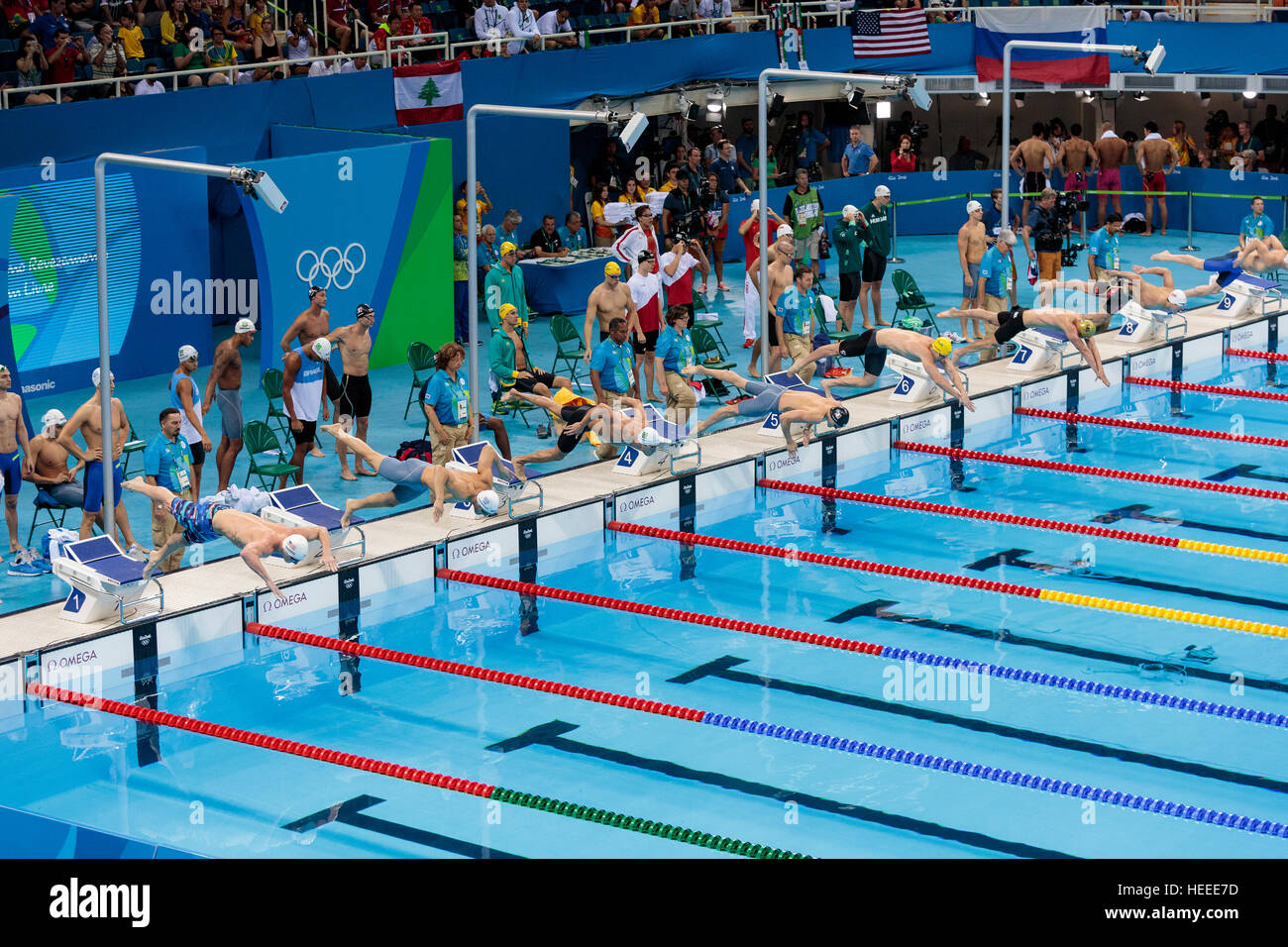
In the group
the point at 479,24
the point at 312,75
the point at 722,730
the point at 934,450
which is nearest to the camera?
the point at 722,730

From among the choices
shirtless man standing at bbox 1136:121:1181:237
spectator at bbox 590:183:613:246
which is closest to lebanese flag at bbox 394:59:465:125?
spectator at bbox 590:183:613:246

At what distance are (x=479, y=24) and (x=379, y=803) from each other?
13.7 m

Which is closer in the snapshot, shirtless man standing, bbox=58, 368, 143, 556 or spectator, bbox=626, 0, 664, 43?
shirtless man standing, bbox=58, 368, 143, 556

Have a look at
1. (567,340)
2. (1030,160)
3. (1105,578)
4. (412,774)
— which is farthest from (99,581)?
(1030,160)

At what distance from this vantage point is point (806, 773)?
875cm

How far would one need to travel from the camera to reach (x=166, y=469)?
11.0m

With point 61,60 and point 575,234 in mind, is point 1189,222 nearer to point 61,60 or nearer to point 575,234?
point 575,234

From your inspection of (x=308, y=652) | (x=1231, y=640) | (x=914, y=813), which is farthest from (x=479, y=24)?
(x=914, y=813)

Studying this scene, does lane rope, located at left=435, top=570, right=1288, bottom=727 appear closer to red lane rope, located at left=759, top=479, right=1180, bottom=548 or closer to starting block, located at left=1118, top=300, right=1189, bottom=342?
red lane rope, located at left=759, top=479, right=1180, bottom=548

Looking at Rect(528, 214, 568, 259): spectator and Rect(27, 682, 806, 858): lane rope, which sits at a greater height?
Rect(528, 214, 568, 259): spectator

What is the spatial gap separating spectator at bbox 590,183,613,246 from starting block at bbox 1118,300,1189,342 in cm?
623

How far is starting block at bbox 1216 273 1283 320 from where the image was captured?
1834cm

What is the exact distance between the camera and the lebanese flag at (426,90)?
19.0 metres

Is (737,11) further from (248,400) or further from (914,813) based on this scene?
(914,813)
